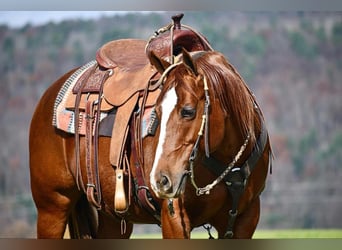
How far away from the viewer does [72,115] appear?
2.68 metres

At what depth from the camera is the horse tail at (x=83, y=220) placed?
289 cm

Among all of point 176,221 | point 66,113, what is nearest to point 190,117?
point 176,221

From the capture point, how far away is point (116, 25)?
4859mm

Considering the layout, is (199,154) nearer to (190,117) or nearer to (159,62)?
(190,117)

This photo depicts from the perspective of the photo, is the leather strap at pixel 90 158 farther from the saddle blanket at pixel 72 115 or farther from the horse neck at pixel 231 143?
the horse neck at pixel 231 143

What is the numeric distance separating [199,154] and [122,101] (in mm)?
490

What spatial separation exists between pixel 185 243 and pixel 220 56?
23.0 inches

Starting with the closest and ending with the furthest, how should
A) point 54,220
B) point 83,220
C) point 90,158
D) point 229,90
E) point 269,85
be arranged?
point 229,90 → point 90,158 → point 54,220 → point 83,220 → point 269,85

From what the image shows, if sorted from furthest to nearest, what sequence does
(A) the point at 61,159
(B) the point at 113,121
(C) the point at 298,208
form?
(C) the point at 298,208 < (A) the point at 61,159 < (B) the point at 113,121

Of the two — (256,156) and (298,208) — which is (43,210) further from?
(298,208)

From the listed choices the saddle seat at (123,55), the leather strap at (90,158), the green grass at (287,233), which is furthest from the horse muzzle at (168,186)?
the green grass at (287,233)

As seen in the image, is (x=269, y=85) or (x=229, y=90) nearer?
(x=229, y=90)

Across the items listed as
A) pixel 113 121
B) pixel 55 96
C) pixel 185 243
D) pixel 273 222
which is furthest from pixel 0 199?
pixel 185 243

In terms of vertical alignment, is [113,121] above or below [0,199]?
above
